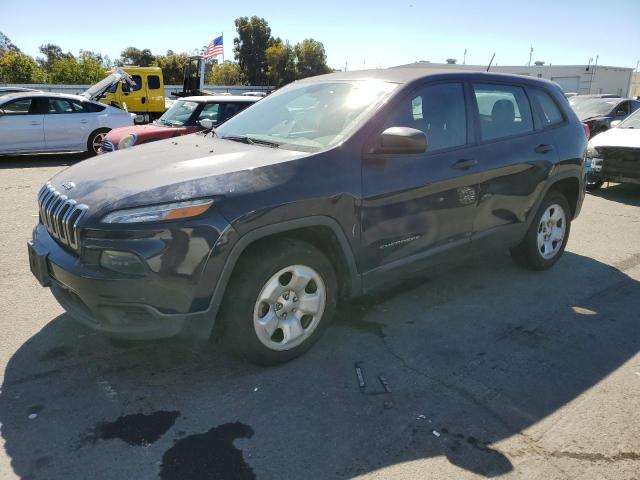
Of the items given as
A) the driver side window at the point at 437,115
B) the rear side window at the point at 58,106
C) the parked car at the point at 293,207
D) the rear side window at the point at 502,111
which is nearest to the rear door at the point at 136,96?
the rear side window at the point at 58,106

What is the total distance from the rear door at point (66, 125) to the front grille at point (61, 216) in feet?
31.3

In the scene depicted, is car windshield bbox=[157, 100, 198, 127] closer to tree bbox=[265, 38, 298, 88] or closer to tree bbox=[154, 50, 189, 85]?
tree bbox=[265, 38, 298, 88]

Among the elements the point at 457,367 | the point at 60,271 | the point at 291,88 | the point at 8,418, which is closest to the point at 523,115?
the point at 291,88

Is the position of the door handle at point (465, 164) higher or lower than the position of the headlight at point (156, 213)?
higher

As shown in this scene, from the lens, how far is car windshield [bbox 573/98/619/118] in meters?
14.2

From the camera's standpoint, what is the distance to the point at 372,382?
3.11 meters

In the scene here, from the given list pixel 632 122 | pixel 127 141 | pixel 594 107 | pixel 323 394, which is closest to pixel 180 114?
pixel 127 141

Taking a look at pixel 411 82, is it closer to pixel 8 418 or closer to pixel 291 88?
pixel 291 88

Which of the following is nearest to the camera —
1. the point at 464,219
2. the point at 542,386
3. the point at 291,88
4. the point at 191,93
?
the point at 542,386

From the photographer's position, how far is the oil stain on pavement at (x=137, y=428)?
8.45 feet

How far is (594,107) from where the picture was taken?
1455 cm

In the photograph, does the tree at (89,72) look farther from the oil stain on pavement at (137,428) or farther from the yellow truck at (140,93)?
the oil stain on pavement at (137,428)

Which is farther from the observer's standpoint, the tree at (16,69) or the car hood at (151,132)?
the tree at (16,69)

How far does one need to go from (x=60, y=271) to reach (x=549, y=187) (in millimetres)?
3954
